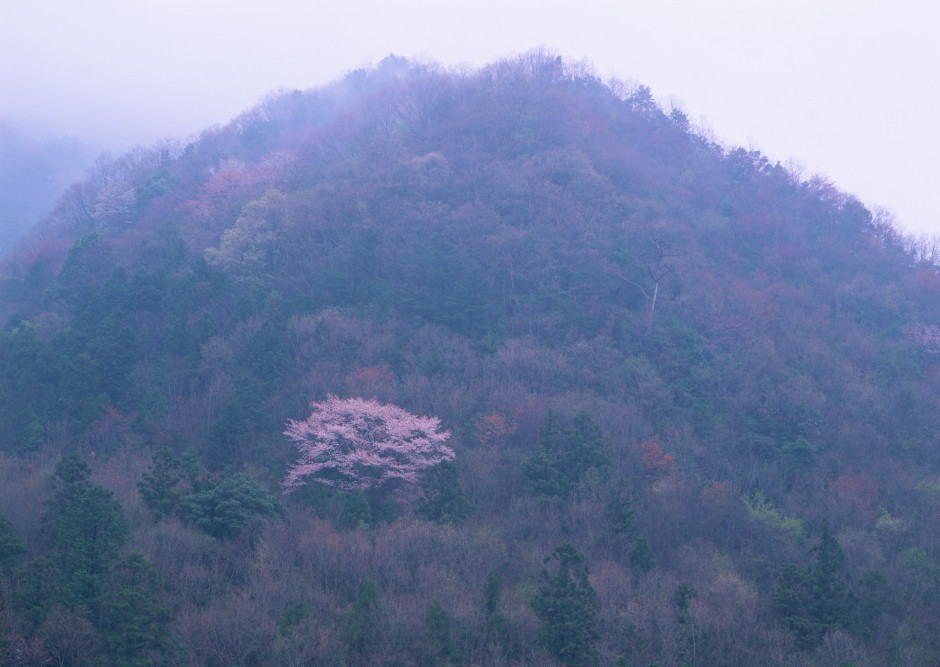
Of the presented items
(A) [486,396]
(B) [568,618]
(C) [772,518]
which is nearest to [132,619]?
(B) [568,618]

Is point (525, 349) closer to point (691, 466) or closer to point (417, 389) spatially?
point (417, 389)

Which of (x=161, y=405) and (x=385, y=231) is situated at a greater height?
(x=385, y=231)

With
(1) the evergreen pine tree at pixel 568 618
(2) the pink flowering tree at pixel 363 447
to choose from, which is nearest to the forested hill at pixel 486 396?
(1) the evergreen pine tree at pixel 568 618

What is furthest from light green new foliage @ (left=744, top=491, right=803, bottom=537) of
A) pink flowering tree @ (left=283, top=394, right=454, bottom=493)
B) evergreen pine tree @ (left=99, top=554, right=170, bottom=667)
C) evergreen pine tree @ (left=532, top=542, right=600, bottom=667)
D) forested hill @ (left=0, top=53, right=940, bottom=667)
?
evergreen pine tree @ (left=99, top=554, right=170, bottom=667)

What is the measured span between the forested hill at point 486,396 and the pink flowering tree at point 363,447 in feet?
2.56

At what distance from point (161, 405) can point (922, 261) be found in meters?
47.5

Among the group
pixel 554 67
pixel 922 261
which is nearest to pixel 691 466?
pixel 922 261

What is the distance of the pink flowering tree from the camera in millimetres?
25828

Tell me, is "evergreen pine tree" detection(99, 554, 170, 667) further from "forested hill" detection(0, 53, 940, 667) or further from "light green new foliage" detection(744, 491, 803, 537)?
"light green new foliage" detection(744, 491, 803, 537)

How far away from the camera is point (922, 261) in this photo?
4969 cm

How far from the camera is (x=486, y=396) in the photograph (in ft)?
104

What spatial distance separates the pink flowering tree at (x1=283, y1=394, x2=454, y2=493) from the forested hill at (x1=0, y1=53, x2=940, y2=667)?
2.56 feet

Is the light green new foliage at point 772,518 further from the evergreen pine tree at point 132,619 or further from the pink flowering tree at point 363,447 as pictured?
the evergreen pine tree at point 132,619

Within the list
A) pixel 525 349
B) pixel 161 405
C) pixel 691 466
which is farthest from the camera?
pixel 525 349
